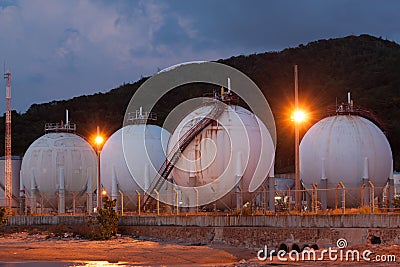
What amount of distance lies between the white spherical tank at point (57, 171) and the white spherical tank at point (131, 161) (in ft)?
12.1

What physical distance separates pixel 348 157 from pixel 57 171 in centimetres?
2500

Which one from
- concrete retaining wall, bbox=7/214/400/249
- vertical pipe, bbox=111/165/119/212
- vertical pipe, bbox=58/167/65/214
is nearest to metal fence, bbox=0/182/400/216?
vertical pipe, bbox=58/167/65/214

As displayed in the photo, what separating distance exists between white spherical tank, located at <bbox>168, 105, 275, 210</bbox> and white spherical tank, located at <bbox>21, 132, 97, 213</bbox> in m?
17.3

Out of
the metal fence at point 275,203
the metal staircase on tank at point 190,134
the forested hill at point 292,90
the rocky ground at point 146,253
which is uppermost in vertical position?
the forested hill at point 292,90

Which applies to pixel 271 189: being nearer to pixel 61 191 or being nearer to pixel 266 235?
pixel 266 235

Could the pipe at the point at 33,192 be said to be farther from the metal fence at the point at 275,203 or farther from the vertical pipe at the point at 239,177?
the vertical pipe at the point at 239,177

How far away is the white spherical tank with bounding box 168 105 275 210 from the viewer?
39625mm

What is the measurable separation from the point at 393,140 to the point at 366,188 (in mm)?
70523

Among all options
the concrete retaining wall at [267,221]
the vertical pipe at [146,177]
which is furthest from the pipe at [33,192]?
the vertical pipe at [146,177]

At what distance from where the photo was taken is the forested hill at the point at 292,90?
120 m

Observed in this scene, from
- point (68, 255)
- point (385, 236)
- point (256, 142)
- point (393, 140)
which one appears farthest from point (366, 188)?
point (393, 140)

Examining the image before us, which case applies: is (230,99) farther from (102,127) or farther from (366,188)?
(102,127)

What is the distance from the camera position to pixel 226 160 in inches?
1559

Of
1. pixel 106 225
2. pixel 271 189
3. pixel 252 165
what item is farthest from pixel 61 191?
pixel 252 165
